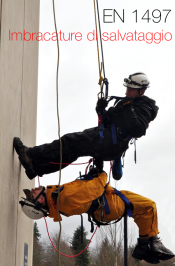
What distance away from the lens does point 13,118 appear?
4.30 meters

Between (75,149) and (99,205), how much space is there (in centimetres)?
68

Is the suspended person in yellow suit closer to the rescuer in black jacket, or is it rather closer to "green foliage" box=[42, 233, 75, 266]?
the rescuer in black jacket

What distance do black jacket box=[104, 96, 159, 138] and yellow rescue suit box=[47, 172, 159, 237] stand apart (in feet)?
1.97

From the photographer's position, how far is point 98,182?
13.2 feet

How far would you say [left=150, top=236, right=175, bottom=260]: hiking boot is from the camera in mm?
4141

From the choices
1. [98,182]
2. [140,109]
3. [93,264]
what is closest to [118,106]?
[140,109]

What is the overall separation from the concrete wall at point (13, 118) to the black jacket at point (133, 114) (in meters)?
1.13

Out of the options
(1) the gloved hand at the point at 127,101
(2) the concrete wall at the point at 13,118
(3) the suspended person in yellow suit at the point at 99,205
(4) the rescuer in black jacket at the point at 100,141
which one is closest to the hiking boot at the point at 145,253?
(3) the suspended person in yellow suit at the point at 99,205

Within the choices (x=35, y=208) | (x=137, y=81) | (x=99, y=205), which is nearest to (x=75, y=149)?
(x=99, y=205)

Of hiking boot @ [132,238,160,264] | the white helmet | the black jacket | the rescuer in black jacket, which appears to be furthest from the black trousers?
hiking boot @ [132,238,160,264]

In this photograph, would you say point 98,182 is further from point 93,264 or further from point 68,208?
point 93,264

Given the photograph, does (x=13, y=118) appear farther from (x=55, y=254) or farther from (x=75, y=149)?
(x=55, y=254)

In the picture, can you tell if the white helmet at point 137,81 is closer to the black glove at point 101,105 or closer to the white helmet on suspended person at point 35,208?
the black glove at point 101,105

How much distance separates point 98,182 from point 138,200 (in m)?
0.61
